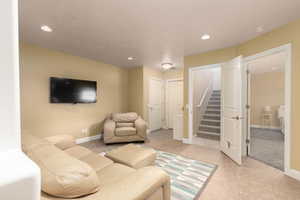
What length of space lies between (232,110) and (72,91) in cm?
358

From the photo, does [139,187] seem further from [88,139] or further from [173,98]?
[173,98]

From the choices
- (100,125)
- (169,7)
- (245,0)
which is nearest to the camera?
(245,0)

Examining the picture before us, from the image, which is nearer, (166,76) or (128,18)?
(128,18)

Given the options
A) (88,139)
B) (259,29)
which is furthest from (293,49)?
(88,139)

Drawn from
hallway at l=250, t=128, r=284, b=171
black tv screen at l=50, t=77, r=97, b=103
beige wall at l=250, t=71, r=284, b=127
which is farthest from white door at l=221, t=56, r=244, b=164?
beige wall at l=250, t=71, r=284, b=127

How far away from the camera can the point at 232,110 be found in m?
2.63

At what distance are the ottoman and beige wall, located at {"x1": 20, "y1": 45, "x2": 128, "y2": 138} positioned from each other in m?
1.67

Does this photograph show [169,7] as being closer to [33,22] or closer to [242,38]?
[242,38]

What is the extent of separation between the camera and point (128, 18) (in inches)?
Answer: 74.5

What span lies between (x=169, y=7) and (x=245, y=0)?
871mm

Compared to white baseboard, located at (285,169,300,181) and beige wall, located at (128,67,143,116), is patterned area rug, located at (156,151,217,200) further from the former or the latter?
beige wall, located at (128,67,143,116)

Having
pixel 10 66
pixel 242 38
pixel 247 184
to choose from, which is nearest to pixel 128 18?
pixel 10 66

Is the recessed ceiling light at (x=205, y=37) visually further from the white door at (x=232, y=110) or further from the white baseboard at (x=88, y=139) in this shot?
the white baseboard at (x=88, y=139)

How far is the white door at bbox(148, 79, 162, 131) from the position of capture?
484 centimetres
